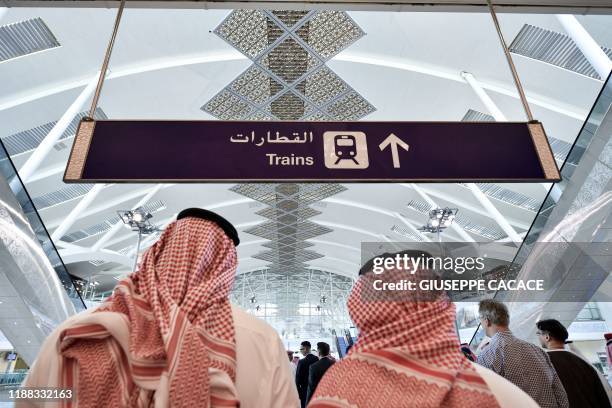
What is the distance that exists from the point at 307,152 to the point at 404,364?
1.45 m

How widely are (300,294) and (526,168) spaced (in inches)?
1401

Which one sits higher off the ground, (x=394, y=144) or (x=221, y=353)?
(x=394, y=144)

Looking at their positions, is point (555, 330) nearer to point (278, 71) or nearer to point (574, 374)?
point (574, 374)

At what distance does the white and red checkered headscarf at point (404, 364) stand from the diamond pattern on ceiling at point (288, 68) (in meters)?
6.17

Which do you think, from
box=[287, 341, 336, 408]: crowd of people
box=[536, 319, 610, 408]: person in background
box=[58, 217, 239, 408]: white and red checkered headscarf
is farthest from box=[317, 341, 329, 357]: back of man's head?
box=[58, 217, 239, 408]: white and red checkered headscarf

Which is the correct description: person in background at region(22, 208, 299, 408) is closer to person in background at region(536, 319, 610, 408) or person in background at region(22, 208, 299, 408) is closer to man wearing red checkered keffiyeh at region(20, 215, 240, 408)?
man wearing red checkered keffiyeh at region(20, 215, 240, 408)

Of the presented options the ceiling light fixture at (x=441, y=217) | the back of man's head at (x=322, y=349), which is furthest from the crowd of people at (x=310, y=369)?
the ceiling light fixture at (x=441, y=217)

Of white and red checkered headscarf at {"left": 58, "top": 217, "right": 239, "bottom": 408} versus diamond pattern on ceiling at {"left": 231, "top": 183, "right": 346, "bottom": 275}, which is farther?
diamond pattern on ceiling at {"left": 231, "top": 183, "right": 346, "bottom": 275}

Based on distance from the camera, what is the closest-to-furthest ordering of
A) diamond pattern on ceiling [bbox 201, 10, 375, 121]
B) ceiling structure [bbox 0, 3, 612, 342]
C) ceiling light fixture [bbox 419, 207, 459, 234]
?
diamond pattern on ceiling [bbox 201, 10, 375, 121] → ceiling structure [bbox 0, 3, 612, 342] → ceiling light fixture [bbox 419, 207, 459, 234]

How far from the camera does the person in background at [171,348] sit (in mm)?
1035

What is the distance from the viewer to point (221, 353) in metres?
1.17

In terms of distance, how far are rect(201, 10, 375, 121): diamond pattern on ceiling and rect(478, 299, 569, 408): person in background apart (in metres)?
5.30

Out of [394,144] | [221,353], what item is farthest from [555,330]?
[221,353]

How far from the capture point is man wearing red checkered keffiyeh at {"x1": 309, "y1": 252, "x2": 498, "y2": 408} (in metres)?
0.94
